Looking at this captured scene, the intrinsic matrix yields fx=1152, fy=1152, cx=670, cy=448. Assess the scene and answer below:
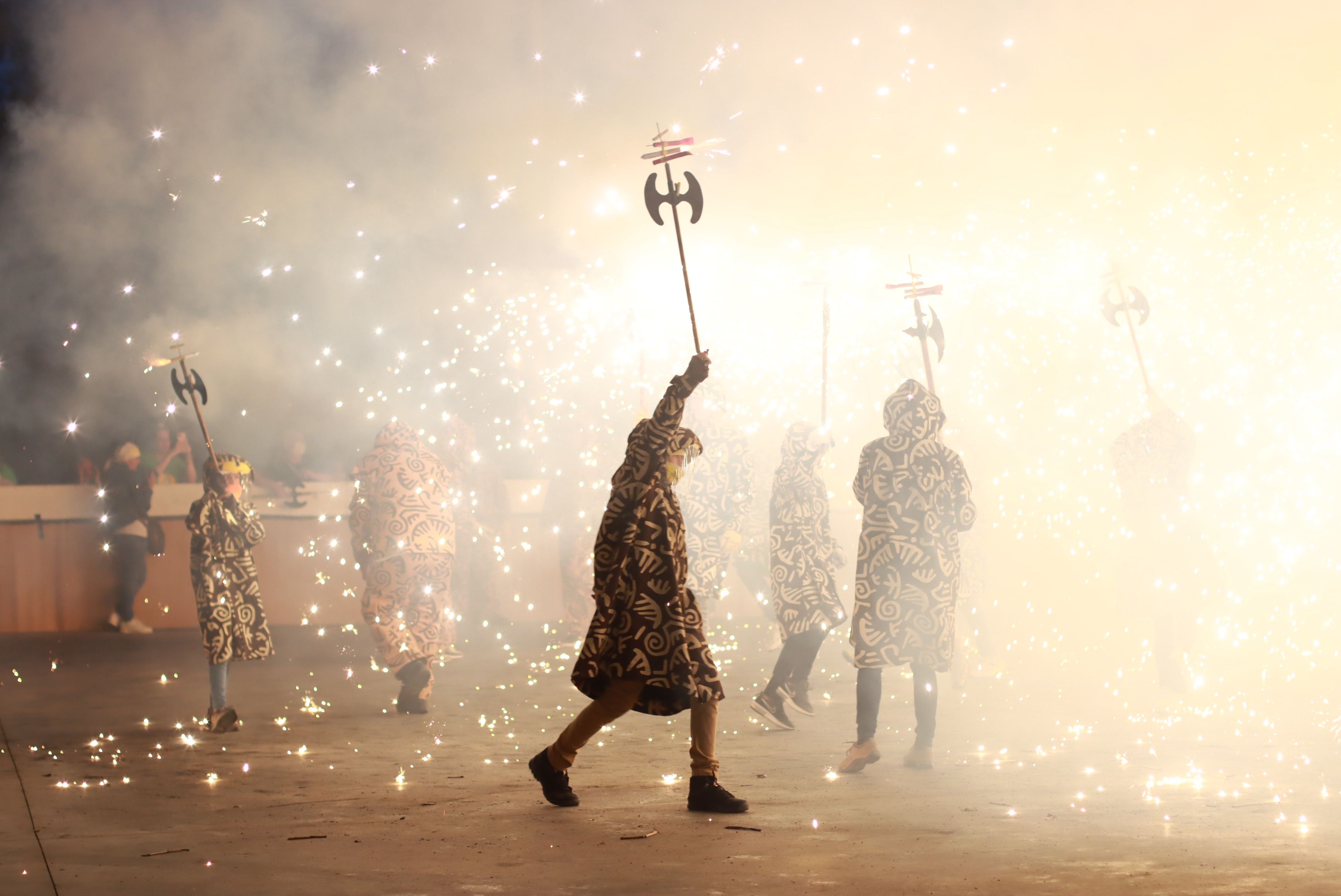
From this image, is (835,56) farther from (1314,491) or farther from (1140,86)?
(1314,491)

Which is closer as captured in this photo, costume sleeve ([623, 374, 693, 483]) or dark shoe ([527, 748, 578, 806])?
dark shoe ([527, 748, 578, 806])

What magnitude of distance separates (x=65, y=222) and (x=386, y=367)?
324 cm

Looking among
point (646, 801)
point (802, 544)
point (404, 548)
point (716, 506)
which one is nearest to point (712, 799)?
point (646, 801)

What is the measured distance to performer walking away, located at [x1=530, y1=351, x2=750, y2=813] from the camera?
401 cm

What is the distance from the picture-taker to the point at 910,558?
4969 mm

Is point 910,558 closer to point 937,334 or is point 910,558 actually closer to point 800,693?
point 800,693

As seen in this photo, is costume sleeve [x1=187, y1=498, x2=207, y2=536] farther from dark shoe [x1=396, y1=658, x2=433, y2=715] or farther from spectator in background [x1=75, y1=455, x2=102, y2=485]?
spectator in background [x1=75, y1=455, x2=102, y2=485]

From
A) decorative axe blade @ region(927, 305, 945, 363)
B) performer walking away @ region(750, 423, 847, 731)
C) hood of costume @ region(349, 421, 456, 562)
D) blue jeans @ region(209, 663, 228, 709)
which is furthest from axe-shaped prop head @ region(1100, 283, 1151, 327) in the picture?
blue jeans @ region(209, 663, 228, 709)

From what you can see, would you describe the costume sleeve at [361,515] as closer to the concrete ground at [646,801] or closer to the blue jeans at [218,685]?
the concrete ground at [646,801]

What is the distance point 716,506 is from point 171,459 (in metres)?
6.45

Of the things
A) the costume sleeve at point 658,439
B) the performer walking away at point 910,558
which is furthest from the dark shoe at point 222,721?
the performer walking away at point 910,558

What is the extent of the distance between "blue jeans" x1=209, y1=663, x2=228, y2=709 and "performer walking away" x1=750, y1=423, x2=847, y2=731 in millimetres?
2739

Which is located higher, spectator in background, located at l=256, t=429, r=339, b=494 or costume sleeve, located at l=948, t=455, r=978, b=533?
spectator in background, located at l=256, t=429, r=339, b=494

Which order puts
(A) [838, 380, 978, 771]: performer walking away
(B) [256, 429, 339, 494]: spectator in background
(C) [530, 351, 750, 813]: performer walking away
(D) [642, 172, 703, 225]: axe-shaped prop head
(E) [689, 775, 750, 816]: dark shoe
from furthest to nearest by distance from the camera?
(B) [256, 429, 339, 494]: spectator in background, (A) [838, 380, 978, 771]: performer walking away, (D) [642, 172, 703, 225]: axe-shaped prop head, (C) [530, 351, 750, 813]: performer walking away, (E) [689, 775, 750, 816]: dark shoe
